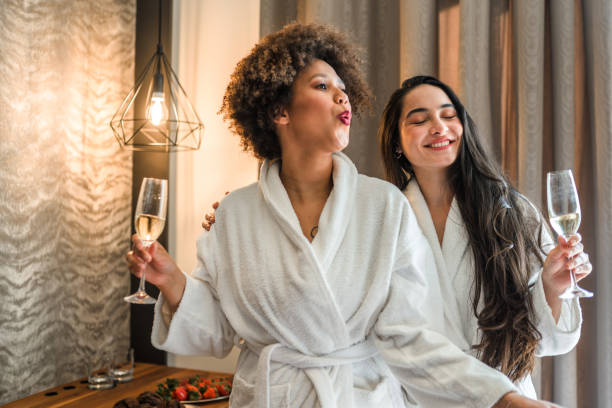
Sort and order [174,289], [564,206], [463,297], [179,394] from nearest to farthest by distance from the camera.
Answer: [564,206], [174,289], [463,297], [179,394]

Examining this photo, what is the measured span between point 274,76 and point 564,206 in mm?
745

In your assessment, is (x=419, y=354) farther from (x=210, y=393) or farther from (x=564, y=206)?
(x=210, y=393)

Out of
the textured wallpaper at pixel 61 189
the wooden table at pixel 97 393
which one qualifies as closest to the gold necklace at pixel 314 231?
the wooden table at pixel 97 393

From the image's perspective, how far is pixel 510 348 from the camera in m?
1.36

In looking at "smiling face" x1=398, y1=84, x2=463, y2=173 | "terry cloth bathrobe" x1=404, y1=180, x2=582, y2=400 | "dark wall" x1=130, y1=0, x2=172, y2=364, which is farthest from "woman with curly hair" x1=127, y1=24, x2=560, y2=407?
"dark wall" x1=130, y1=0, x2=172, y2=364

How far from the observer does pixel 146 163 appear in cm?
236

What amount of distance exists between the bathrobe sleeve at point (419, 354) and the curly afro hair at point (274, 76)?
45cm

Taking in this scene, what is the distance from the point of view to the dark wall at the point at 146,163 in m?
2.33

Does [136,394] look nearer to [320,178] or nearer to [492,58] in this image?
[320,178]

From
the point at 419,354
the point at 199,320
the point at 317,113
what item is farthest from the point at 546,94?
the point at 199,320

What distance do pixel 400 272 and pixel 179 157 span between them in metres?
1.48

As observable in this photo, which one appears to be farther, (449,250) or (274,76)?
(449,250)

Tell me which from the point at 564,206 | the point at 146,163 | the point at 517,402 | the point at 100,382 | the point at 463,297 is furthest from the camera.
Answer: the point at 146,163

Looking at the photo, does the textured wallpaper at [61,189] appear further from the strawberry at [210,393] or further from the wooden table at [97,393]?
the strawberry at [210,393]
